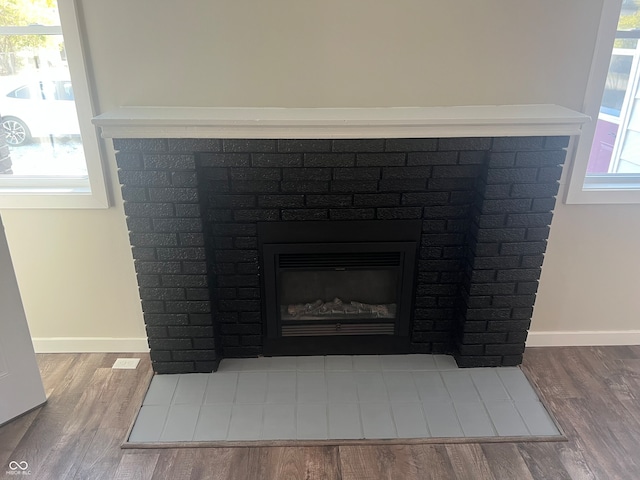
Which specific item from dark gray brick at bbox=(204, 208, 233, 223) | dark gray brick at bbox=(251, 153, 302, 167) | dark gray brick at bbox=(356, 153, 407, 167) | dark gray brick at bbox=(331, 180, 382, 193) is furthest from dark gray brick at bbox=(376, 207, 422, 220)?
dark gray brick at bbox=(204, 208, 233, 223)

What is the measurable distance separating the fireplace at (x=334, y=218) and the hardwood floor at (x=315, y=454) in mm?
372

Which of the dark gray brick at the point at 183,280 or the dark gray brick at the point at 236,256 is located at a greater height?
the dark gray brick at the point at 236,256

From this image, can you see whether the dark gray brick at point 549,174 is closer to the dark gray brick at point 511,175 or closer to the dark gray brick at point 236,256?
the dark gray brick at point 511,175

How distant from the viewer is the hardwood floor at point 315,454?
183cm

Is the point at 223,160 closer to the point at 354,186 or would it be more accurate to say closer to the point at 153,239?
the point at 153,239

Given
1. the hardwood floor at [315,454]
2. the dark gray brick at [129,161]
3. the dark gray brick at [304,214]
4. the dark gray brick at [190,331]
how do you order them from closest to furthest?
the hardwood floor at [315,454]
the dark gray brick at [129,161]
the dark gray brick at [304,214]
the dark gray brick at [190,331]

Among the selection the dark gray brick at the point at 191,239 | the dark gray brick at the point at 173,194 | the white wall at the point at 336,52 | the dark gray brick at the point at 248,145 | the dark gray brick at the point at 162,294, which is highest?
the white wall at the point at 336,52

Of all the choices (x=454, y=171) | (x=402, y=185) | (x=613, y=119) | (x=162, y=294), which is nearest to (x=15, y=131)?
(x=162, y=294)

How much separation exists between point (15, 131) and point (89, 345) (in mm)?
1123

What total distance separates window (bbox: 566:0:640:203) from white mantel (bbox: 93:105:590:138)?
0.30m

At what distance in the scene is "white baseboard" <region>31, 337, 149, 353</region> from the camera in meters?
2.51

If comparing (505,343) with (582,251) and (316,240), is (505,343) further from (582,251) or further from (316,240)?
(316,240)

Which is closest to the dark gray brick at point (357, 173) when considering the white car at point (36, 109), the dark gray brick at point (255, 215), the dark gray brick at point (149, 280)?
the dark gray brick at point (255, 215)

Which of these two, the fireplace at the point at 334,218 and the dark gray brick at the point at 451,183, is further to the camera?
the dark gray brick at the point at 451,183
